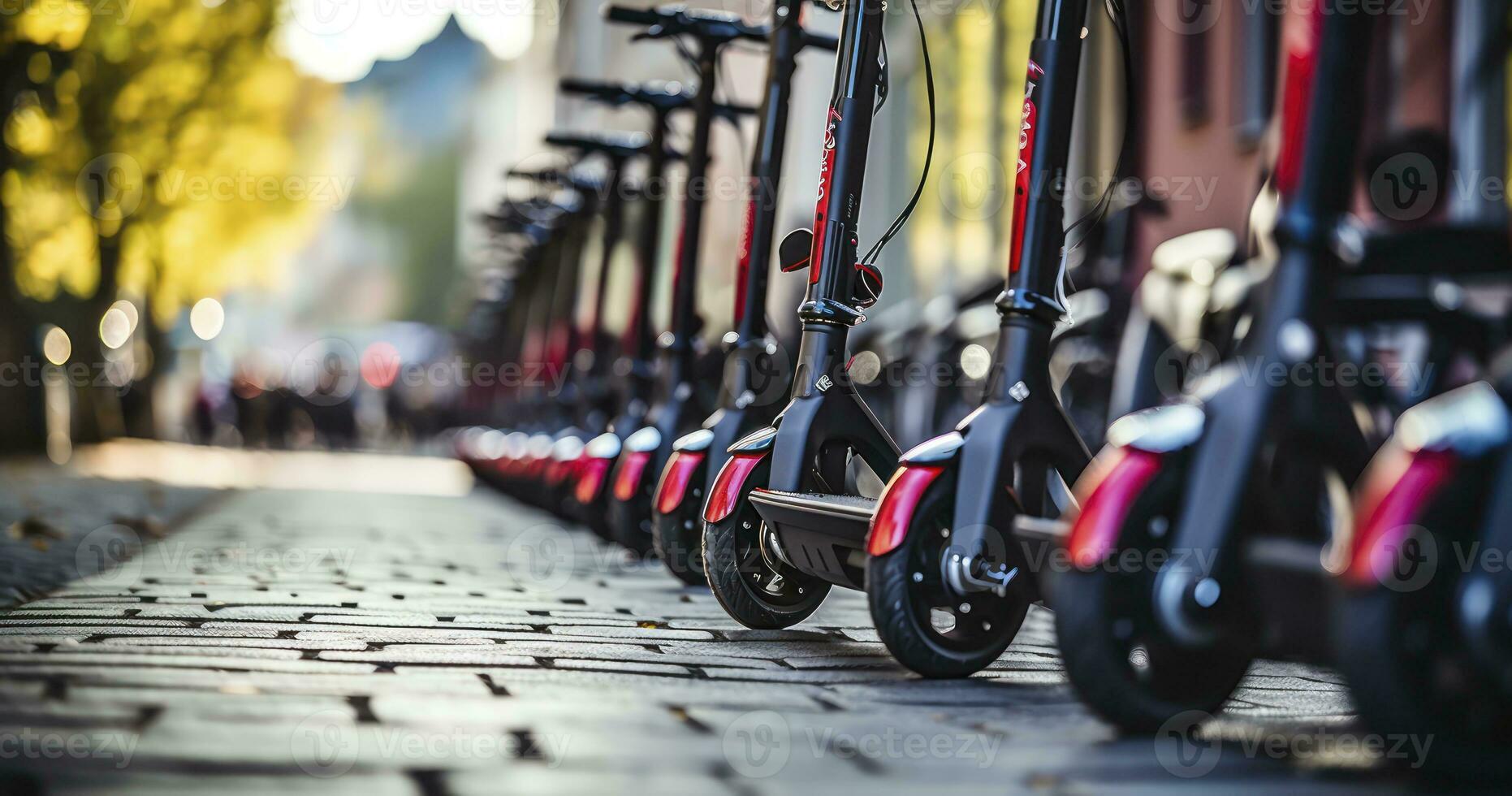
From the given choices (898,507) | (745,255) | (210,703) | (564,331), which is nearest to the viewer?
(210,703)

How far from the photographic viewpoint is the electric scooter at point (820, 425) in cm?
448

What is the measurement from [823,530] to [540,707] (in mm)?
1008

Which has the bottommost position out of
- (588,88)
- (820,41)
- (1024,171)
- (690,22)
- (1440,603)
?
(1440,603)

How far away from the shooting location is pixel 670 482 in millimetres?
5441

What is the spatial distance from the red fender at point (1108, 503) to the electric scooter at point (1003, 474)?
55 cm

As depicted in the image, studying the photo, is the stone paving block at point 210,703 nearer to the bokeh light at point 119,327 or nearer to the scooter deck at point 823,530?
the scooter deck at point 823,530

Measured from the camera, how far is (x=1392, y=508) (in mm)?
2336

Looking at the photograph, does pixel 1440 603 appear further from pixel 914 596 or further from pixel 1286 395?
pixel 914 596

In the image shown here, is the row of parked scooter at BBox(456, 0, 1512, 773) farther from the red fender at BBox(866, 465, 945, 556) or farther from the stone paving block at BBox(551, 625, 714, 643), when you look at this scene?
the stone paving block at BBox(551, 625, 714, 643)

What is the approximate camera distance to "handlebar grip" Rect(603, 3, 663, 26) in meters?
7.06

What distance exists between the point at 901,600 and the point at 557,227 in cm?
1066

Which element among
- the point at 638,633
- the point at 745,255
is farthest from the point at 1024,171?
the point at 745,255

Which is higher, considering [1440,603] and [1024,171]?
[1024,171]

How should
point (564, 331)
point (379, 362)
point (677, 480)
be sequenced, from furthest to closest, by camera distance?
point (379, 362) → point (564, 331) → point (677, 480)
